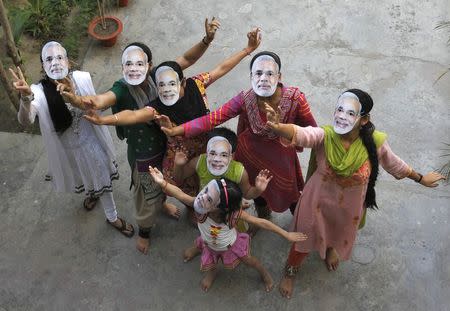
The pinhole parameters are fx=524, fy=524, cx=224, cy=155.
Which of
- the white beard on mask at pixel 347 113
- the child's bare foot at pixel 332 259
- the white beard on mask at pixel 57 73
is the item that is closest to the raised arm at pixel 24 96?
the white beard on mask at pixel 57 73

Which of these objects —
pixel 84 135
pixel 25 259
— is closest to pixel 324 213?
pixel 84 135

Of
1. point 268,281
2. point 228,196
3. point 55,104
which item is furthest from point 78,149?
point 268,281

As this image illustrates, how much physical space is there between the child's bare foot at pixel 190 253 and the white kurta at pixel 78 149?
2.35ft

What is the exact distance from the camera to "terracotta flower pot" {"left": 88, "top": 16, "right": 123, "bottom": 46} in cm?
520

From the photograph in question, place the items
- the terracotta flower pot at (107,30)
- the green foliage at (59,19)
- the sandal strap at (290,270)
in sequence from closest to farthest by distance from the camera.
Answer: the sandal strap at (290,270) < the terracotta flower pot at (107,30) < the green foliage at (59,19)

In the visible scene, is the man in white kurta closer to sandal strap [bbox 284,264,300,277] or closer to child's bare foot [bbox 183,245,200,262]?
child's bare foot [bbox 183,245,200,262]

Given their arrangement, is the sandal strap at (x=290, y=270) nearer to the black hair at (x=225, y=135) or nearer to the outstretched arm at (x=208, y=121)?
the black hair at (x=225, y=135)

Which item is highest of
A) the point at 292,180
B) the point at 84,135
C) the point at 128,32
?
the point at 128,32

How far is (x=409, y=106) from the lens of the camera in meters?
4.67

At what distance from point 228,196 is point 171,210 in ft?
4.11

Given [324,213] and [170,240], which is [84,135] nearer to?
[170,240]

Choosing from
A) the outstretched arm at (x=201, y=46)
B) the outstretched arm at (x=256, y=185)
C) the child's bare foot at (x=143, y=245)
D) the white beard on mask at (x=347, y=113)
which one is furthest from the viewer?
the child's bare foot at (x=143, y=245)

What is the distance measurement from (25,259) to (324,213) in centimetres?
220

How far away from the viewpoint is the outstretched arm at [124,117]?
9.60ft
